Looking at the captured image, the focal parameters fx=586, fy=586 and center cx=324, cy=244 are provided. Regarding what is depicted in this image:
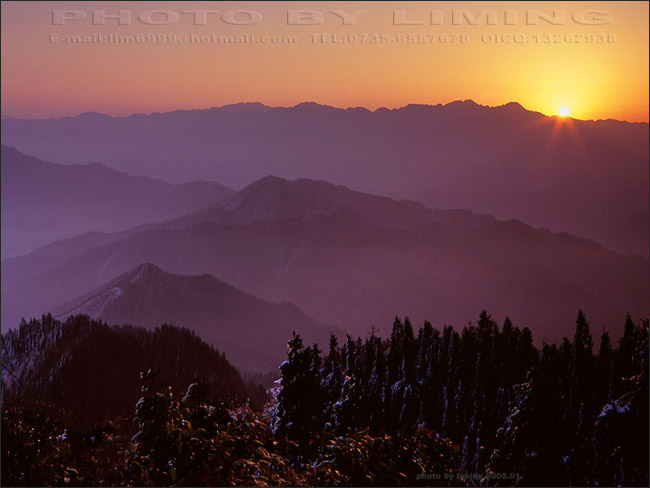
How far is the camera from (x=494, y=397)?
102 meters

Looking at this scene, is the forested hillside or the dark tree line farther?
the dark tree line

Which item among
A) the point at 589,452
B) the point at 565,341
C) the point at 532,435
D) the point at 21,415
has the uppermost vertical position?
the point at 565,341

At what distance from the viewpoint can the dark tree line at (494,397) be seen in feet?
104

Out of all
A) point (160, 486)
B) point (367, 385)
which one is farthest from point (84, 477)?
point (367, 385)

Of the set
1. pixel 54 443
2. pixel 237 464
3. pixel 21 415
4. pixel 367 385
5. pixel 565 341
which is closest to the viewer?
pixel 237 464

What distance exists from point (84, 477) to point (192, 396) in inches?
184

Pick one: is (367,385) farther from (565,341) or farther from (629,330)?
(629,330)

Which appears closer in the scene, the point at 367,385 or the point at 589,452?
the point at 589,452

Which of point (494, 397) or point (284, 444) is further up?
point (284, 444)

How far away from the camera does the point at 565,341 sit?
10025 centimetres

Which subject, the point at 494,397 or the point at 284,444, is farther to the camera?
the point at 494,397

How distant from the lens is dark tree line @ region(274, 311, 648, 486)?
31781 millimetres

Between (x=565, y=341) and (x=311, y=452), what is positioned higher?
(x=565, y=341)

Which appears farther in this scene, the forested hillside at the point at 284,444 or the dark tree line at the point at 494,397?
the dark tree line at the point at 494,397
